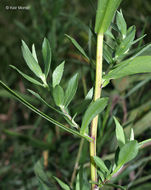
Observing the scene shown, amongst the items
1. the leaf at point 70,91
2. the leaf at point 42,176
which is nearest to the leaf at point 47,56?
the leaf at point 70,91

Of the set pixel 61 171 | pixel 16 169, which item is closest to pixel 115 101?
pixel 61 171

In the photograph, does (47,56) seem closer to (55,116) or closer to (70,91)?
(70,91)

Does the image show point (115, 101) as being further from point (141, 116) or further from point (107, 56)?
point (107, 56)

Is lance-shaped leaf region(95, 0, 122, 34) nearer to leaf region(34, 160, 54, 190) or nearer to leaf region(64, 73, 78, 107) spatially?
leaf region(64, 73, 78, 107)

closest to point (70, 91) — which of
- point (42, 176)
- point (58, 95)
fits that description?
point (58, 95)

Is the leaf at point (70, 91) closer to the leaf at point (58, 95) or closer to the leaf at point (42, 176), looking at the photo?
the leaf at point (58, 95)

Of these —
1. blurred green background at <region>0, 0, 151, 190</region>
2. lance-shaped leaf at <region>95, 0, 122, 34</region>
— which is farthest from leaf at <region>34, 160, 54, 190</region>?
lance-shaped leaf at <region>95, 0, 122, 34</region>
